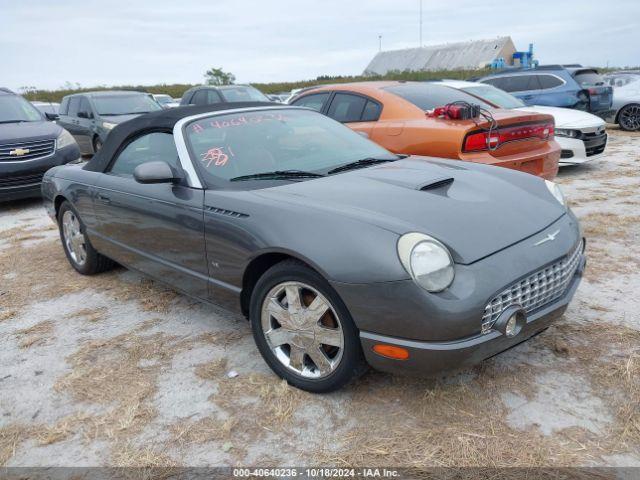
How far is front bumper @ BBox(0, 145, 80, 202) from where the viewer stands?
752cm

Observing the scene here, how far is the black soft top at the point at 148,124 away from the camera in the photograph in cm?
367

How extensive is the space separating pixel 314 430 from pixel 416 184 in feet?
4.58

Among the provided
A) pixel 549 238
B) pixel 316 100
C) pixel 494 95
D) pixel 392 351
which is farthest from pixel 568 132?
pixel 392 351

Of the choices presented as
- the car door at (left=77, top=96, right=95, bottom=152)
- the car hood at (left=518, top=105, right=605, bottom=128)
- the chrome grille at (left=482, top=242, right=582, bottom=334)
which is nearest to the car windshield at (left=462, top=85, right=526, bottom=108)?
the car hood at (left=518, top=105, right=605, bottom=128)

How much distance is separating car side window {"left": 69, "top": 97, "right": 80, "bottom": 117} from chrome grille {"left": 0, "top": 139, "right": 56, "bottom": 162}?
4.41 meters

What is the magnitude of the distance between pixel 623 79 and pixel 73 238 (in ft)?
48.9

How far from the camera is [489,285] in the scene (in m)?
2.31

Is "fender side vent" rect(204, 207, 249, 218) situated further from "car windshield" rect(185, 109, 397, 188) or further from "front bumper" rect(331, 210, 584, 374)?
"front bumper" rect(331, 210, 584, 374)

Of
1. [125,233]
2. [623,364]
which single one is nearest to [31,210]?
[125,233]

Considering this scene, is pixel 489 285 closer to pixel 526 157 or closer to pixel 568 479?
pixel 568 479

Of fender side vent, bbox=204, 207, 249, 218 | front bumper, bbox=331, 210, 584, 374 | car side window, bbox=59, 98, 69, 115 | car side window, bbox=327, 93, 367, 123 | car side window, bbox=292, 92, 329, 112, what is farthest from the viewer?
car side window, bbox=59, 98, 69, 115

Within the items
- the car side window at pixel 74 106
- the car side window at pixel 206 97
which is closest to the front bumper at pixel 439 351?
the car side window at pixel 206 97

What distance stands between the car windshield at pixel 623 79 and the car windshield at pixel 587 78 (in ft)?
6.76

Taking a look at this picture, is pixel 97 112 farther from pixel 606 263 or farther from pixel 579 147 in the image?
pixel 606 263
